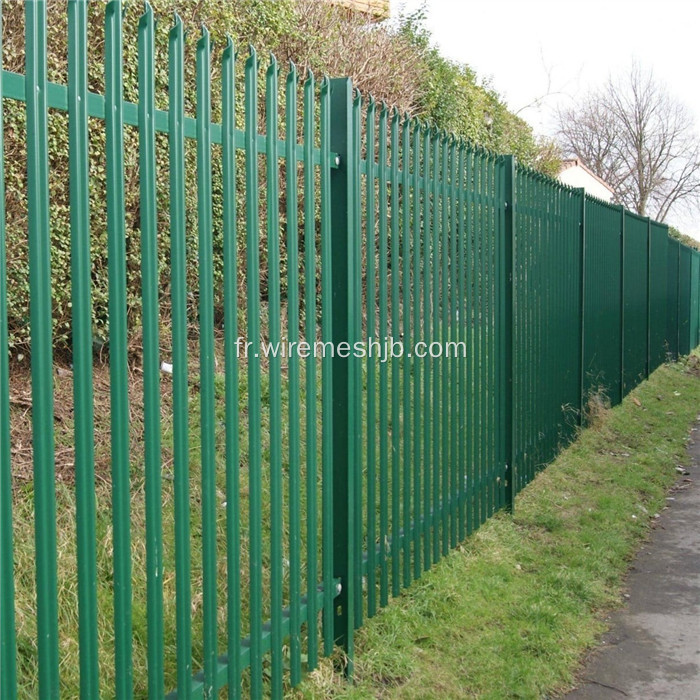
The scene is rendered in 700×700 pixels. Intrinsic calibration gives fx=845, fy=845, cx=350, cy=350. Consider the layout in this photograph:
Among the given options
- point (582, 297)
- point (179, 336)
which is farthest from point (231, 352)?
point (582, 297)

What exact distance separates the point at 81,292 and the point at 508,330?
4.30 metres

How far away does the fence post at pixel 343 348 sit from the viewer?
3.57 m

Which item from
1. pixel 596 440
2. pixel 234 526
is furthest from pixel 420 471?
pixel 596 440

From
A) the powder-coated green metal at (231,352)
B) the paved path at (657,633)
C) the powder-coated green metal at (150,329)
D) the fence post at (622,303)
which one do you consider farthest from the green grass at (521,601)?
the fence post at (622,303)

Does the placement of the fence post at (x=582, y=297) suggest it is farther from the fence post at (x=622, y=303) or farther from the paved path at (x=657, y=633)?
the paved path at (x=657, y=633)

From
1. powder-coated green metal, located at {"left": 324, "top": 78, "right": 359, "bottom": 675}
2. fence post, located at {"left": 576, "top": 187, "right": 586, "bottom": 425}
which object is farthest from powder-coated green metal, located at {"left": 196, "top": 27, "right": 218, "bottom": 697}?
fence post, located at {"left": 576, "top": 187, "right": 586, "bottom": 425}

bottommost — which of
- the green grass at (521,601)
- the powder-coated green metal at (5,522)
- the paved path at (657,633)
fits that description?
the paved path at (657,633)

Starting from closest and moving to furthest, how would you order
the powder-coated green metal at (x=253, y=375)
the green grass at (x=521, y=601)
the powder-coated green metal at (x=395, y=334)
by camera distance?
the powder-coated green metal at (x=253, y=375), the green grass at (x=521, y=601), the powder-coated green metal at (x=395, y=334)

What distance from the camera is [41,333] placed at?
207cm

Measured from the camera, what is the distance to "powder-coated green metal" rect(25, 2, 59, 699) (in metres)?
2.04

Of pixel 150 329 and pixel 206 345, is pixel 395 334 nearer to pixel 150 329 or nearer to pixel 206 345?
pixel 206 345

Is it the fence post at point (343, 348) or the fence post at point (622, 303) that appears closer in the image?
the fence post at point (343, 348)

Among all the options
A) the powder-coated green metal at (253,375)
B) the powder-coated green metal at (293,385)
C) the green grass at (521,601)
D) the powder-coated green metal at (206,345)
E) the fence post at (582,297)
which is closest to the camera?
the powder-coated green metal at (206,345)

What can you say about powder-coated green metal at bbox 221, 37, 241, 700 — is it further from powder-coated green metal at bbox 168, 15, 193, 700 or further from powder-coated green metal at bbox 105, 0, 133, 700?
powder-coated green metal at bbox 105, 0, 133, 700
